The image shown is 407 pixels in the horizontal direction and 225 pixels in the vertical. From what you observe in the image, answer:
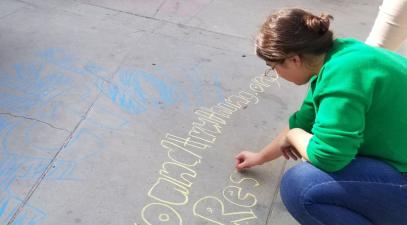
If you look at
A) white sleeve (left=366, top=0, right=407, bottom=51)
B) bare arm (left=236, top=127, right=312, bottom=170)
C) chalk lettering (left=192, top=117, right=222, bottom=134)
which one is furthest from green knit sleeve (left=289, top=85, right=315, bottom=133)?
white sleeve (left=366, top=0, right=407, bottom=51)

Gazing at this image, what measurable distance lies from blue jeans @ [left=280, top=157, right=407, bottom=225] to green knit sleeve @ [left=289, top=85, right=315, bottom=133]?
23 centimetres

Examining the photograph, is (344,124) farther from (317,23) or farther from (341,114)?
(317,23)

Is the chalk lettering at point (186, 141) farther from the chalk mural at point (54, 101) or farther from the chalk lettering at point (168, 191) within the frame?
the chalk lettering at point (168, 191)

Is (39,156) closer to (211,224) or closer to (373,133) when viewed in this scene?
(211,224)

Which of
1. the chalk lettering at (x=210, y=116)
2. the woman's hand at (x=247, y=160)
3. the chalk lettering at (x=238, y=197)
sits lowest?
the chalk lettering at (x=210, y=116)

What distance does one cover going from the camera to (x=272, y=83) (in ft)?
11.1

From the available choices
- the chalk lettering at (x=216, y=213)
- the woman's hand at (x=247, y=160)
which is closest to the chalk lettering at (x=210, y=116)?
the woman's hand at (x=247, y=160)

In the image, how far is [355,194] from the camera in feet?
5.45

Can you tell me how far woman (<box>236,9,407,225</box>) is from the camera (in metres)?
1.54

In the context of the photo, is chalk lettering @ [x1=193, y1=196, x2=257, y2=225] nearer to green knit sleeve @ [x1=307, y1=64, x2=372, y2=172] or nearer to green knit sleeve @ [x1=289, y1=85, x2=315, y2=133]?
green knit sleeve @ [x1=289, y1=85, x2=315, y2=133]

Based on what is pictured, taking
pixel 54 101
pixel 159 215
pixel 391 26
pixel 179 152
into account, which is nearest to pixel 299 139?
pixel 159 215

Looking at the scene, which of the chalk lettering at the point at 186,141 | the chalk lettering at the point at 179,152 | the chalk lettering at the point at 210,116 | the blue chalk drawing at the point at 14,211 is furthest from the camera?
the chalk lettering at the point at 210,116

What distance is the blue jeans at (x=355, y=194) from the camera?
5.44ft

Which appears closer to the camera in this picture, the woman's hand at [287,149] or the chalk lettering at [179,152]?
the woman's hand at [287,149]
